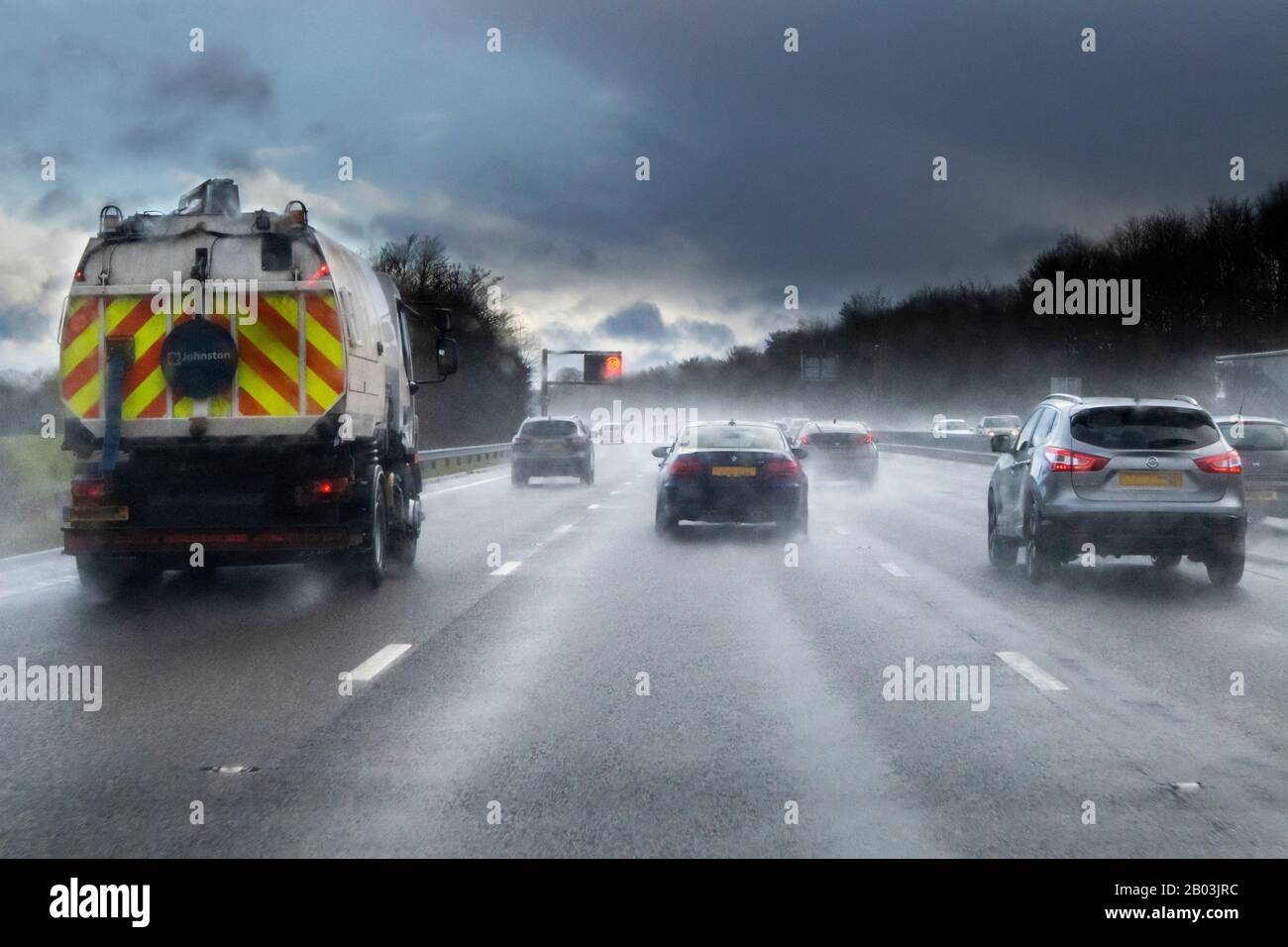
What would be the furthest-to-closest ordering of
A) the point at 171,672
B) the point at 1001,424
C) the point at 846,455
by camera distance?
the point at 1001,424 < the point at 846,455 < the point at 171,672

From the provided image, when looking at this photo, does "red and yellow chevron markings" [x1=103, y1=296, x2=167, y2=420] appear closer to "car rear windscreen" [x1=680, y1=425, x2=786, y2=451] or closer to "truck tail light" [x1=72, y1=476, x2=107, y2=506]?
"truck tail light" [x1=72, y1=476, x2=107, y2=506]

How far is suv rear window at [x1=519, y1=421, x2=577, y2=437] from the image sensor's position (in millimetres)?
37888

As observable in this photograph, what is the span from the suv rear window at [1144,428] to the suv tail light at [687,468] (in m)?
6.41

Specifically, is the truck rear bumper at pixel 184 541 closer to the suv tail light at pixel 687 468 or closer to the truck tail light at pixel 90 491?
the truck tail light at pixel 90 491

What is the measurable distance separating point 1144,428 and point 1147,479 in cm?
59

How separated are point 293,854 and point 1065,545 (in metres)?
9.75

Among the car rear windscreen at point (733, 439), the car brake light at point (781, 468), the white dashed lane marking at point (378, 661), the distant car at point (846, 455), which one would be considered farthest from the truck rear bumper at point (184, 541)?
the distant car at point (846, 455)

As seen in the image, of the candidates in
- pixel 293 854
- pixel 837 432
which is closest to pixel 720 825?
pixel 293 854

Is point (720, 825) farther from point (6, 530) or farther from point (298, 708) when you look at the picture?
point (6, 530)

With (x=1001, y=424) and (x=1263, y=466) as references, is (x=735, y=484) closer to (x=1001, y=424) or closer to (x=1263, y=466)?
(x=1263, y=466)

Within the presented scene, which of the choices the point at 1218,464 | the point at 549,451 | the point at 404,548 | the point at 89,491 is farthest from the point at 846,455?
the point at 89,491

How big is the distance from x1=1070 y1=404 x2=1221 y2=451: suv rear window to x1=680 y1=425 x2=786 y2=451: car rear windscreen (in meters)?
6.26

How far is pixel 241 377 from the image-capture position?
12570 millimetres

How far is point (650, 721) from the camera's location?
7.76 meters
